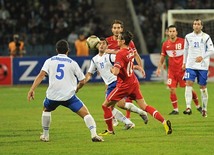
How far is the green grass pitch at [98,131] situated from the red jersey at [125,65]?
43.5 inches

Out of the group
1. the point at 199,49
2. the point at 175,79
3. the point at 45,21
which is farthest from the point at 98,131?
the point at 45,21

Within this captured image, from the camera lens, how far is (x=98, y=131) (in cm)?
1591

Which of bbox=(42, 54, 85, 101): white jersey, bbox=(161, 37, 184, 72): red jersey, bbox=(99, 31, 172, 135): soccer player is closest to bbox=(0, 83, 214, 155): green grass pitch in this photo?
bbox=(99, 31, 172, 135): soccer player

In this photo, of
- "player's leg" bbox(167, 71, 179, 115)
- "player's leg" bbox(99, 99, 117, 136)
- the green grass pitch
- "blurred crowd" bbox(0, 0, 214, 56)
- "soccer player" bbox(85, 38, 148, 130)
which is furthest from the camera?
"blurred crowd" bbox(0, 0, 214, 56)

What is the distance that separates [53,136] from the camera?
15.1 metres

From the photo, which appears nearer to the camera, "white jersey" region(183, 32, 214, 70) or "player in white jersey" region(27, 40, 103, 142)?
"player in white jersey" region(27, 40, 103, 142)

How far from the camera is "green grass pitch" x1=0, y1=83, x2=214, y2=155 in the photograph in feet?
41.9

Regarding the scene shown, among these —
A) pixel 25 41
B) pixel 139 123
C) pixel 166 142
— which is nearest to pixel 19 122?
pixel 139 123

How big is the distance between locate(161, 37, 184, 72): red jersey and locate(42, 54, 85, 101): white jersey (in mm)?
7114

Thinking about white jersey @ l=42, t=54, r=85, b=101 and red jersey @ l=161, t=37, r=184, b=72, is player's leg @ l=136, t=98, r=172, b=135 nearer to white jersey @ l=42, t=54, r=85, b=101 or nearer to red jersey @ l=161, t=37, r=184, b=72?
white jersey @ l=42, t=54, r=85, b=101

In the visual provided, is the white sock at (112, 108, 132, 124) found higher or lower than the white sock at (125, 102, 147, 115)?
lower

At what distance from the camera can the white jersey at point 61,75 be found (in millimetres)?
13641

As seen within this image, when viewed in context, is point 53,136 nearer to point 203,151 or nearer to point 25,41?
point 203,151

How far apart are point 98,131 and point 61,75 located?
104 inches
